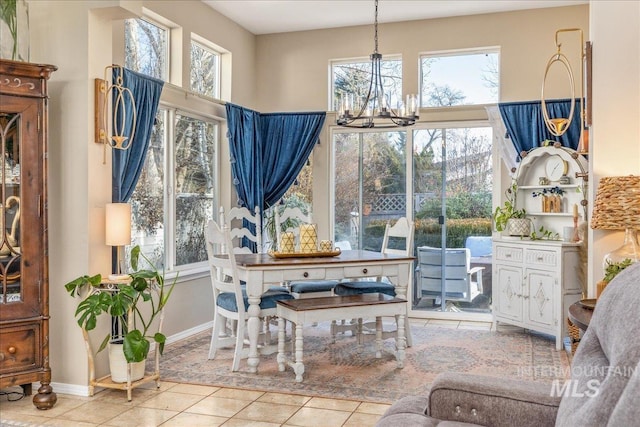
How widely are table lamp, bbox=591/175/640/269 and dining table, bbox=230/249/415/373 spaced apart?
205 cm

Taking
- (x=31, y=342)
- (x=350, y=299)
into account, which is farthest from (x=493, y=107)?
(x=31, y=342)

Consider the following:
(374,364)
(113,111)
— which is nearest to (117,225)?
(113,111)

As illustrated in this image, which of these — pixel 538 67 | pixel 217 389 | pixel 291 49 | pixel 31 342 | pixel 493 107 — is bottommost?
pixel 217 389

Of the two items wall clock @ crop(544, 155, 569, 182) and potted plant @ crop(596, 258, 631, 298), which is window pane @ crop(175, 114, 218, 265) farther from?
potted plant @ crop(596, 258, 631, 298)

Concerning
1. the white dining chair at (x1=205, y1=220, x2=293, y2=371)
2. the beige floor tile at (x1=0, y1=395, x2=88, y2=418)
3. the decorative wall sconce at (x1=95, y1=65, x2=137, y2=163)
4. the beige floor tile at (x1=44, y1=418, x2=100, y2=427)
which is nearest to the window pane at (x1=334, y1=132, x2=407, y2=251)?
the white dining chair at (x1=205, y1=220, x2=293, y2=371)

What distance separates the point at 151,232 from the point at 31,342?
1.72 metres

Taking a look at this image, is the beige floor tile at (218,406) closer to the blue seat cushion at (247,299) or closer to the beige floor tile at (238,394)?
the beige floor tile at (238,394)

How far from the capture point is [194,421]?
128 inches

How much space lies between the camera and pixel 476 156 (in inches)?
239

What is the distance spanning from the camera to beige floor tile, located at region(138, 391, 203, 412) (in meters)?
3.48

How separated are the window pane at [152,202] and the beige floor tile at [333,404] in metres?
2.18

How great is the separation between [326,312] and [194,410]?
1103mm

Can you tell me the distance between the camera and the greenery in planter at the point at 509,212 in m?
5.54

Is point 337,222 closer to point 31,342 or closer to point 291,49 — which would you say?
point 291,49
